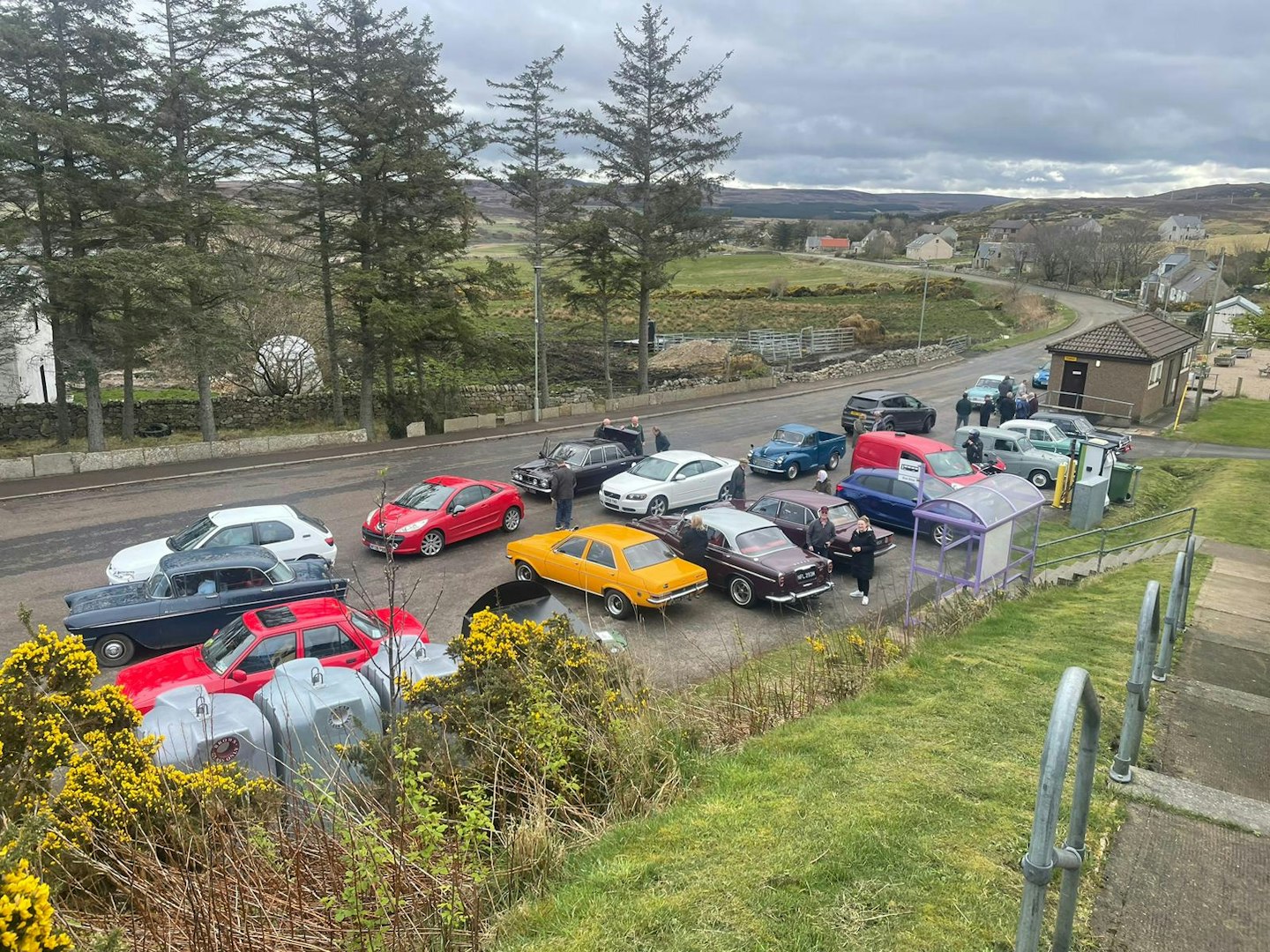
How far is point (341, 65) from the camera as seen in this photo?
28.5 metres

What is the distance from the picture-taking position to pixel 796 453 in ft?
79.2

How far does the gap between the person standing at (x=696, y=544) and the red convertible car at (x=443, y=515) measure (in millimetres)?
5148

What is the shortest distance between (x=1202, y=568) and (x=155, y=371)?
125 ft

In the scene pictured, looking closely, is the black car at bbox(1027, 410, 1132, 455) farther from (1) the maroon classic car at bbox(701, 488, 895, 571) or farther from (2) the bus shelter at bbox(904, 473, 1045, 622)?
(2) the bus shelter at bbox(904, 473, 1045, 622)

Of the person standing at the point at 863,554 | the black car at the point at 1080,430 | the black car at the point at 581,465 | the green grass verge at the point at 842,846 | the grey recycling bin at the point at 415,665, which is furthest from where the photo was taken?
the black car at the point at 1080,430

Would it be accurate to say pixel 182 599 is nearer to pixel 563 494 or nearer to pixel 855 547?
pixel 563 494

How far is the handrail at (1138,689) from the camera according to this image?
18.5ft

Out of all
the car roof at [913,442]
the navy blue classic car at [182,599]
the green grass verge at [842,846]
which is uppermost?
the green grass verge at [842,846]

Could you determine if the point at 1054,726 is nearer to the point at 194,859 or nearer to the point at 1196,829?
the point at 1196,829

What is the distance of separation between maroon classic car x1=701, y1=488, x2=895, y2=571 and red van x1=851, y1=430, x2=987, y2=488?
10.0ft

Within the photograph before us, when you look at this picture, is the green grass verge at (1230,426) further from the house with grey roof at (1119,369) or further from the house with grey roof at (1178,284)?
the house with grey roof at (1178,284)

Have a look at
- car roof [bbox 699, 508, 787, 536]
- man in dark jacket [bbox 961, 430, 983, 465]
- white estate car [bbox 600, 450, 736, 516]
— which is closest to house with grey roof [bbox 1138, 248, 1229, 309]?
man in dark jacket [bbox 961, 430, 983, 465]

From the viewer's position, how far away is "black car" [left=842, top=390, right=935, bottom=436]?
29562 millimetres

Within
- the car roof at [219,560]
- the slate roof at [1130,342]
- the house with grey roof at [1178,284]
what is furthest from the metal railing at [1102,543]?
the house with grey roof at [1178,284]
